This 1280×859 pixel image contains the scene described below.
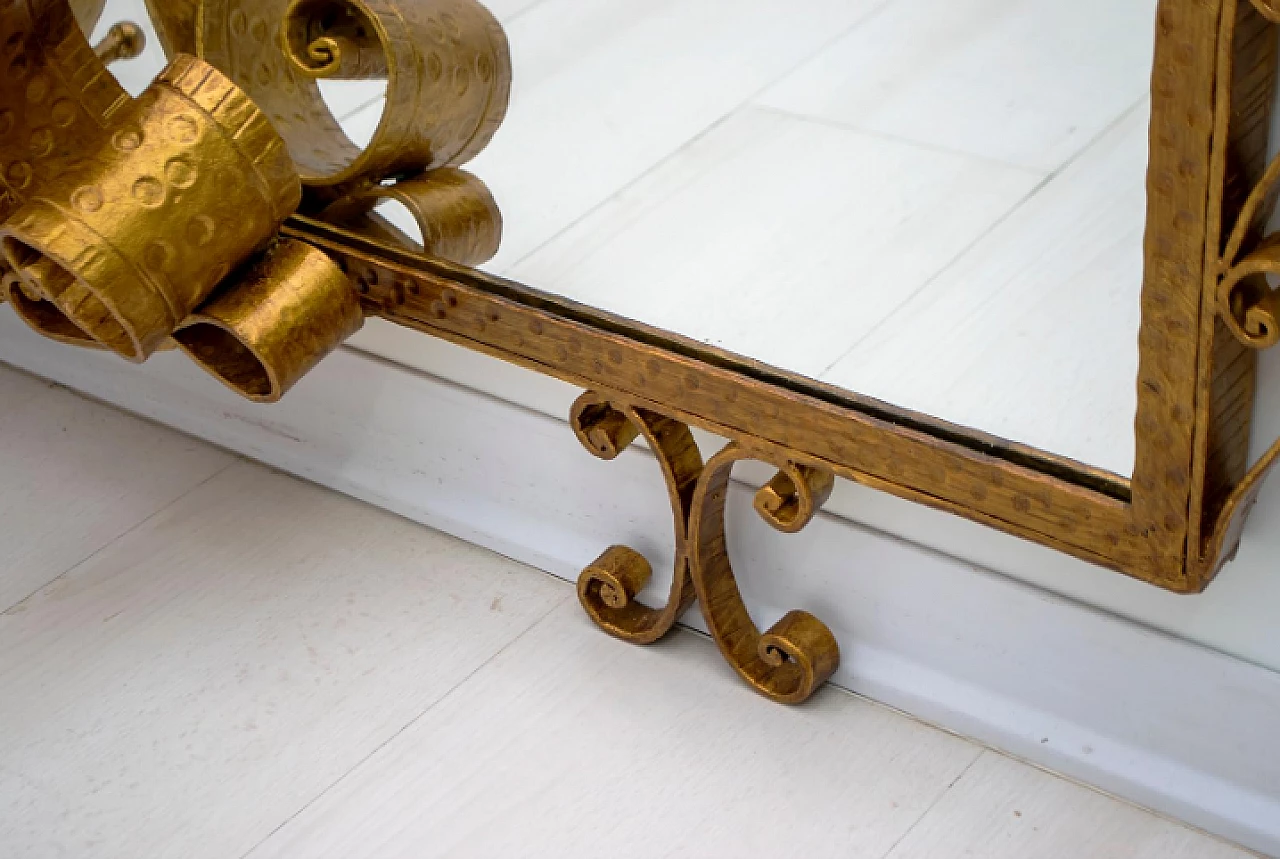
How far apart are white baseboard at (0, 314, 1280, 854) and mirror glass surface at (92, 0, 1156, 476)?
0.29 ft

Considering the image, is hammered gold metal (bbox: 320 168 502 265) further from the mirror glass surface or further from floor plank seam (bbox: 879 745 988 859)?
floor plank seam (bbox: 879 745 988 859)

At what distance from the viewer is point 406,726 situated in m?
0.71

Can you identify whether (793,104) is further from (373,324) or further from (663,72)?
(373,324)

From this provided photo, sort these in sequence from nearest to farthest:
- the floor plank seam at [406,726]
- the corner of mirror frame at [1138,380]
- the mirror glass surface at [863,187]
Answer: the corner of mirror frame at [1138,380], the mirror glass surface at [863,187], the floor plank seam at [406,726]

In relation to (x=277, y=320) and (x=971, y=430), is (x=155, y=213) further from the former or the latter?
(x=971, y=430)

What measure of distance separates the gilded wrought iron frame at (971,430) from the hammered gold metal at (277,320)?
2 centimetres

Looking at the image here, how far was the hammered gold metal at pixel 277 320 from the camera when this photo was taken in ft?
2.23

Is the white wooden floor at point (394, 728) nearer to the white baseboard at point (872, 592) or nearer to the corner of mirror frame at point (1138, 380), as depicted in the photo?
the white baseboard at point (872, 592)

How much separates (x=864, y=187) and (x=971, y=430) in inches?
4.5

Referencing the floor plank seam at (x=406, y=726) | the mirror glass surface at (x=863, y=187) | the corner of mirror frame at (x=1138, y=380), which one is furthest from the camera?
the floor plank seam at (x=406, y=726)

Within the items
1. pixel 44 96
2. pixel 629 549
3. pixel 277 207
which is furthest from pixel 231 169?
pixel 629 549

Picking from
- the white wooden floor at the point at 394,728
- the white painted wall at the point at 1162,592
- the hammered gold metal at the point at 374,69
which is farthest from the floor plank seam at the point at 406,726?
the hammered gold metal at the point at 374,69

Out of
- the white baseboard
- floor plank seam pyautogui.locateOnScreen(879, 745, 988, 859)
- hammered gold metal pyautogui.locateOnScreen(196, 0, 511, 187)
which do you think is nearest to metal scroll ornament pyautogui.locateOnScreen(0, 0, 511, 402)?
hammered gold metal pyautogui.locateOnScreen(196, 0, 511, 187)

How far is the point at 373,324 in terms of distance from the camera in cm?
80
